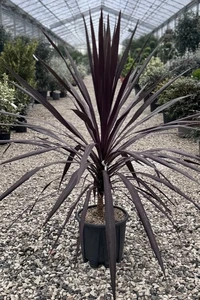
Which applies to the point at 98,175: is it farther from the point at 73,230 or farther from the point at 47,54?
the point at 47,54

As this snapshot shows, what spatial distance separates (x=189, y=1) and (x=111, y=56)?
11.0 m

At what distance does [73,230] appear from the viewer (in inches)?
91.0

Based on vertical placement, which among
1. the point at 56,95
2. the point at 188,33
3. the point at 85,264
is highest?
the point at 188,33

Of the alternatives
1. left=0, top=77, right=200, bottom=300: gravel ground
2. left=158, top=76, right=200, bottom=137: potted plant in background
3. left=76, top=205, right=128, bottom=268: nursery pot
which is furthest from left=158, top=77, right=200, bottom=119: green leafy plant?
left=76, top=205, right=128, bottom=268: nursery pot

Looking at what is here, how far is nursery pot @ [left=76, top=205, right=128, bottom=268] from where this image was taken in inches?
71.5

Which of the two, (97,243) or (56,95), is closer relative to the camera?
(97,243)

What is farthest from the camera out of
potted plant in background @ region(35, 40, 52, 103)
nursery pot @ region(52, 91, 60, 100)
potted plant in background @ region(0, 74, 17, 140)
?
nursery pot @ region(52, 91, 60, 100)

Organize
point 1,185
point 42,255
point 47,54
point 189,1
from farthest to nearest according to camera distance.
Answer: point 189,1 < point 47,54 < point 1,185 < point 42,255

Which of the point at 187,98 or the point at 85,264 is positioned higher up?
the point at 187,98

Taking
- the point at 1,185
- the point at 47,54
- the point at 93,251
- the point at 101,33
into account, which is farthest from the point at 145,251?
the point at 47,54

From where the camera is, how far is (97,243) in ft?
6.05

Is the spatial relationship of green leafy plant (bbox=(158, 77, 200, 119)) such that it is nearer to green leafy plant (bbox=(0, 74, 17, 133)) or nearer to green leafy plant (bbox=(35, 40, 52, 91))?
green leafy plant (bbox=(0, 74, 17, 133))

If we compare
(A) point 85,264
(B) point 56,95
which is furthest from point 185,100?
(B) point 56,95

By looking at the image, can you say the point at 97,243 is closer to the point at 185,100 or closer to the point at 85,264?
the point at 85,264
